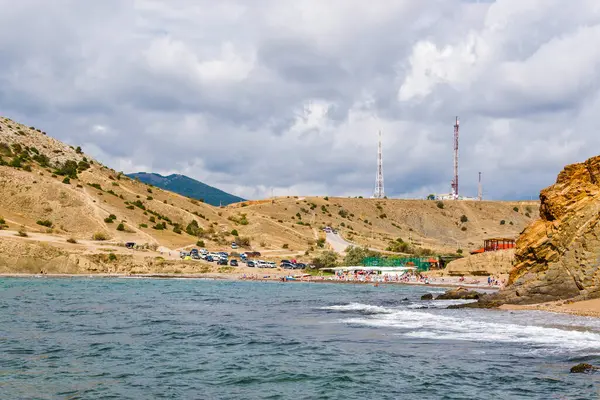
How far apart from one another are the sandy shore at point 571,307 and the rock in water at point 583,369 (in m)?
17.5

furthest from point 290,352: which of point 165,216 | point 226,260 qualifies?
point 165,216

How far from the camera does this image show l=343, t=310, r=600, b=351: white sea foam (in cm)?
2997

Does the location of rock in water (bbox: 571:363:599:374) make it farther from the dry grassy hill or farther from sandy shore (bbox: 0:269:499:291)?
the dry grassy hill

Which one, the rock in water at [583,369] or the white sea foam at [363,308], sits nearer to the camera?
the rock in water at [583,369]

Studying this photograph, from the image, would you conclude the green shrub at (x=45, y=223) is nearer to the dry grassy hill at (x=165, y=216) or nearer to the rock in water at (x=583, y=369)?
the dry grassy hill at (x=165, y=216)

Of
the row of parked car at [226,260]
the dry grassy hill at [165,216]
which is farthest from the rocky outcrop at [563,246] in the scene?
the dry grassy hill at [165,216]

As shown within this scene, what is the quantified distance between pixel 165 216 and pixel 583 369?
12396 centimetres

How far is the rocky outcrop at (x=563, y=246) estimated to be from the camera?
44188 millimetres

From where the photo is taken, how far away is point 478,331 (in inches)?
1362

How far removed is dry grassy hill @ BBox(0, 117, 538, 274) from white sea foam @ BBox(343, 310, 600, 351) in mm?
69643

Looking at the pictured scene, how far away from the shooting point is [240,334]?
35406 mm

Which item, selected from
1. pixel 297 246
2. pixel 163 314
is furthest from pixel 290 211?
pixel 163 314

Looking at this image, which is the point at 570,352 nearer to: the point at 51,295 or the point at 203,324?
the point at 203,324

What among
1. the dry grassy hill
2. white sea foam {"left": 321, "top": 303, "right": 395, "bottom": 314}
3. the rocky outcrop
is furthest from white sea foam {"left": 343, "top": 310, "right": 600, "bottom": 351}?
the dry grassy hill
